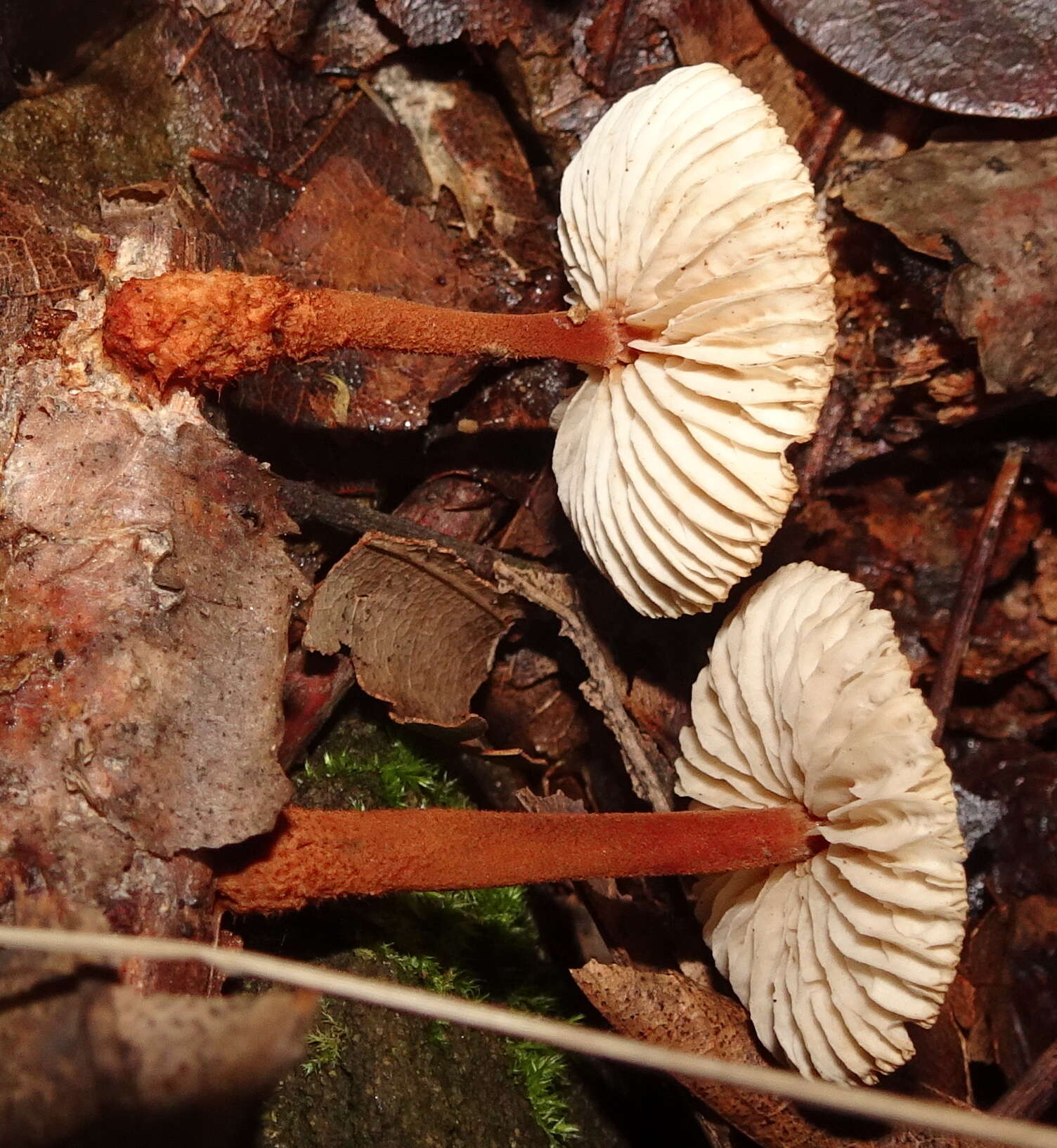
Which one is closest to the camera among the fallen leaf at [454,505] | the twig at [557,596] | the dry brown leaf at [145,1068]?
the dry brown leaf at [145,1068]

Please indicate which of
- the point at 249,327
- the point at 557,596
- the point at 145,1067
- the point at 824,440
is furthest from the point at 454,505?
the point at 145,1067

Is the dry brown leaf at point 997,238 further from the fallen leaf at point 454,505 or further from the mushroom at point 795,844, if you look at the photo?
the fallen leaf at point 454,505

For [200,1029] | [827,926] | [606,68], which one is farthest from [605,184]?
[200,1029]

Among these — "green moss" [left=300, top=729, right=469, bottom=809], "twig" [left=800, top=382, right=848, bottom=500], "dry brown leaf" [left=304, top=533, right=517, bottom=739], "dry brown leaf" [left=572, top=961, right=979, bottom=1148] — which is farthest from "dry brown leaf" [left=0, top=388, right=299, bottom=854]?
"twig" [left=800, top=382, right=848, bottom=500]

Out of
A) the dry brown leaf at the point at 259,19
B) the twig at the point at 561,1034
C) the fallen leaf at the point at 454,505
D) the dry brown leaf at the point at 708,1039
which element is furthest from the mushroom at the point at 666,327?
the twig at the point at 561,1034

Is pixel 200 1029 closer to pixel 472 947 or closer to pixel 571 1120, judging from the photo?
pixel 472 947

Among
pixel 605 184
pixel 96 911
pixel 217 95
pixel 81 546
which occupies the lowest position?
pixel 96 911
